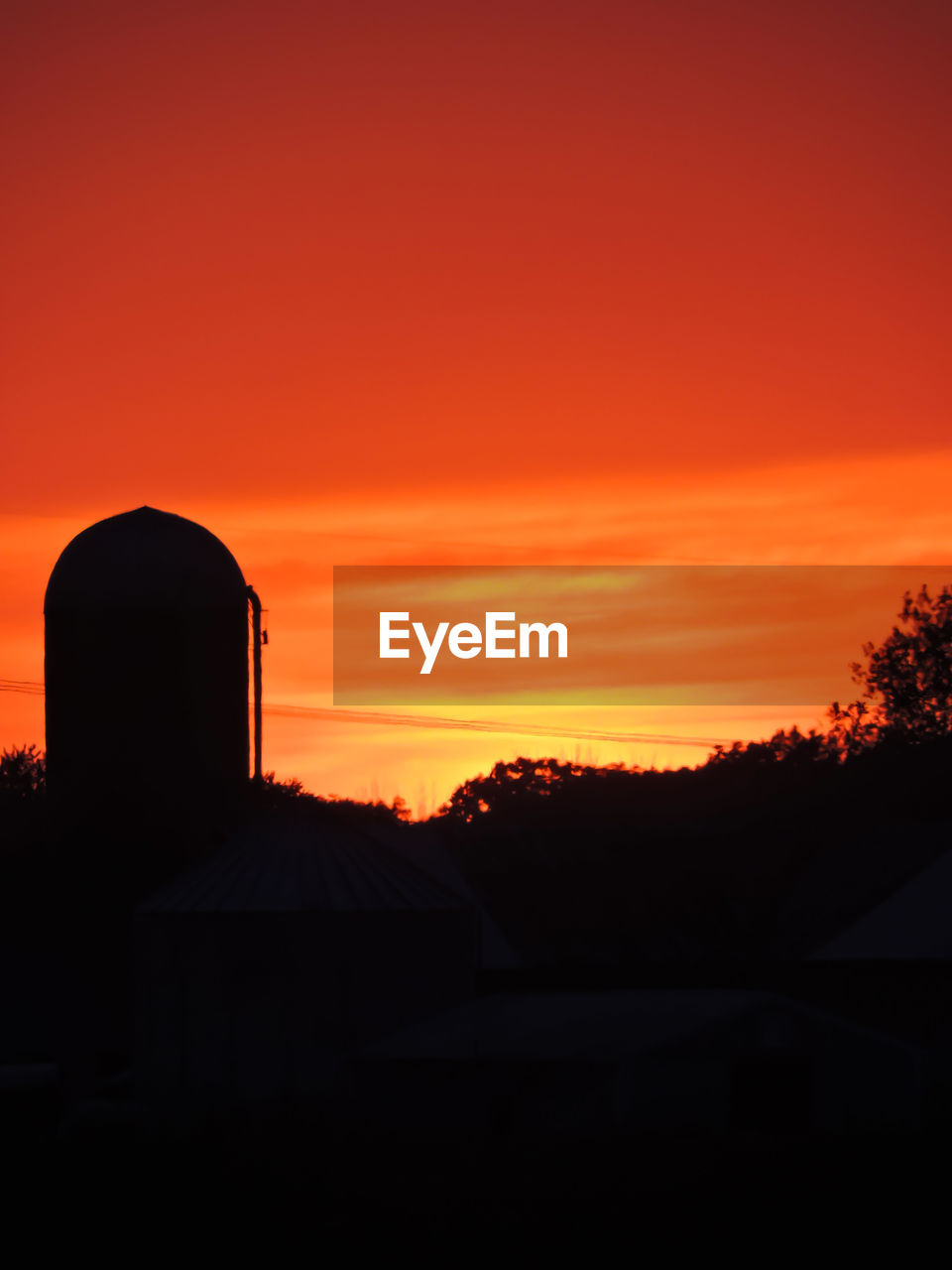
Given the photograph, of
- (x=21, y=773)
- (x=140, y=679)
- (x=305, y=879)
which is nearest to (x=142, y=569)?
(x=140, y=679)

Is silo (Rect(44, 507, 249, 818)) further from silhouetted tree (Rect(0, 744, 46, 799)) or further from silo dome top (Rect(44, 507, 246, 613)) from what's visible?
silhouetted tree (Rect(0, 744, 46, 799))

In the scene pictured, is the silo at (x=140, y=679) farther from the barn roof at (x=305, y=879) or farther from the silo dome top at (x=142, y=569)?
the barn roof at (x=305, y=879)

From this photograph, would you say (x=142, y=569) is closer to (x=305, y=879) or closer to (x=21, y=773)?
(x=305, y=879)

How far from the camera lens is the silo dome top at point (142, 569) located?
4225cm

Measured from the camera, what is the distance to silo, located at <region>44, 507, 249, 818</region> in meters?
41.7

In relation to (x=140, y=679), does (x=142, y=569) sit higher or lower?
higher

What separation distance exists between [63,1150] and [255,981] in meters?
4.95

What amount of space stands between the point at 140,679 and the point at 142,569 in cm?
283

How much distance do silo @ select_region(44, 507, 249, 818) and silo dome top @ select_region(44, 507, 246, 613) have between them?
35mm

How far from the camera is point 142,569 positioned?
42.4 metres

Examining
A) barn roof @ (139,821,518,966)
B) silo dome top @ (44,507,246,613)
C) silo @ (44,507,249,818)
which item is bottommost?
barn roof @ (139,821,518,966)

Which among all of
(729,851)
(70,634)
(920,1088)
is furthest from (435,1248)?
(729,851)

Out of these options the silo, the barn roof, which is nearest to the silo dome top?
the silo

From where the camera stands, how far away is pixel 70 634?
42.2 metres
